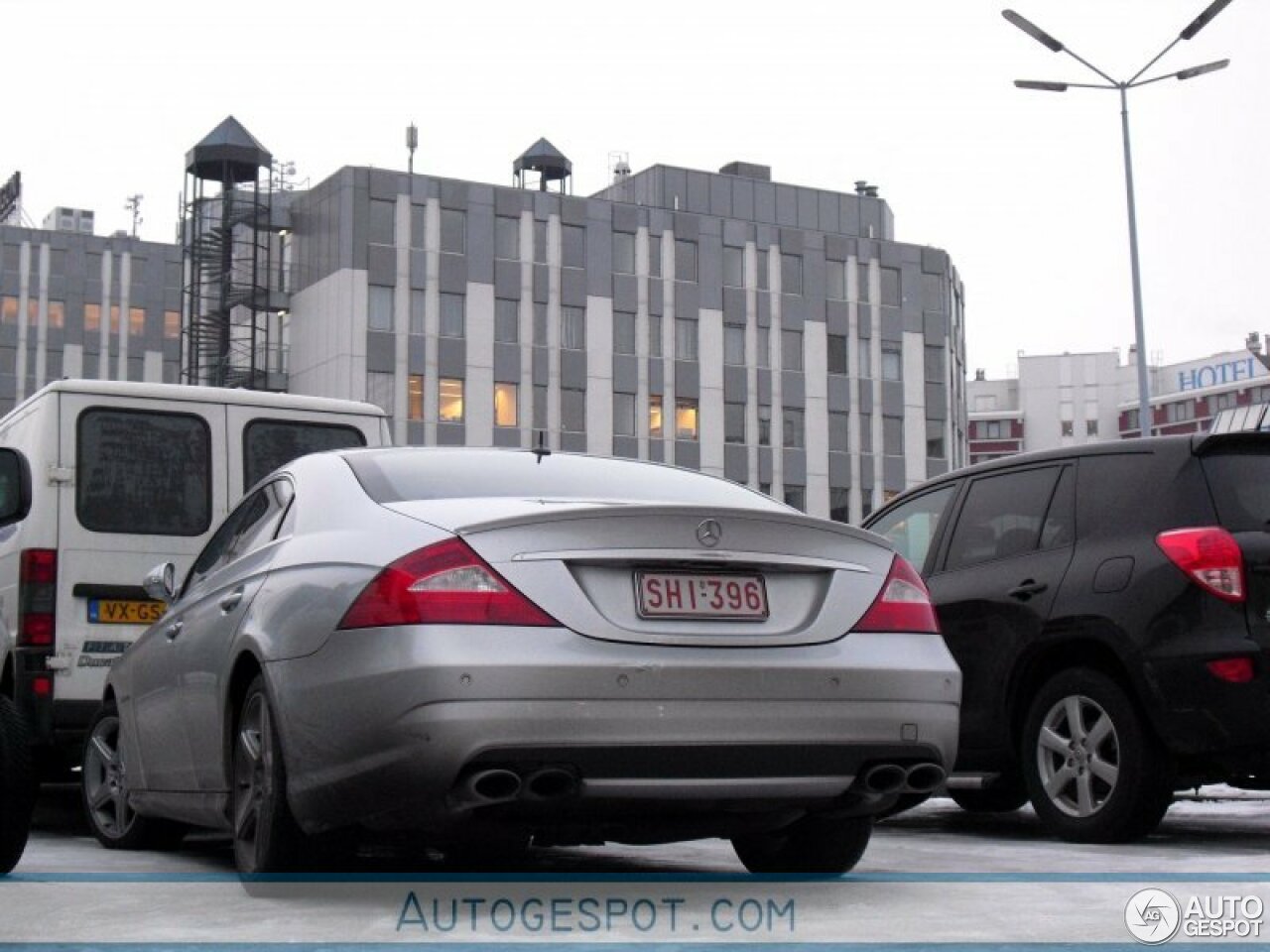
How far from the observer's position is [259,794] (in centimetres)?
557

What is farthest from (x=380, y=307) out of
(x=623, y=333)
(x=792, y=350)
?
(x=792, y=350)

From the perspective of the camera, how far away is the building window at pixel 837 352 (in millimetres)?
77062

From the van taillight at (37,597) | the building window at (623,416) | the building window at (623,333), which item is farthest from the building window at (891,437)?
the van taillight at (37,597)

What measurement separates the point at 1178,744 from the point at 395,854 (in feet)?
9.58

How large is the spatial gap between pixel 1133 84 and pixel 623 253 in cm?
4751

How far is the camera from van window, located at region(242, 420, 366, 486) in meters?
10.1

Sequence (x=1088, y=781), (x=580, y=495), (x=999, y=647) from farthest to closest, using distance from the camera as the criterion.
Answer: (x=999, y=647) → (x=1088, y=781) → (x=580, y=495)

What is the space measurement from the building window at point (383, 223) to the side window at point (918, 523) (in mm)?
58900

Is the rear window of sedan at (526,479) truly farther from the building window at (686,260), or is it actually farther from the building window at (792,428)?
the building window at (792,428)

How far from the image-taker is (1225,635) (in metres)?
7.02

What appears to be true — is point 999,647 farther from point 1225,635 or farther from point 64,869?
point 64,869

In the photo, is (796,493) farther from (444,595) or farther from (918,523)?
(444,595)

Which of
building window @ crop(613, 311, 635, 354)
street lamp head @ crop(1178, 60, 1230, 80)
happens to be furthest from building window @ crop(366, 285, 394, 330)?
street lamp head @ crop(1178, 60, 1230, 80)

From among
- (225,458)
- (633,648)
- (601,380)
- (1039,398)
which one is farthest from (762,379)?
(1039,398)
